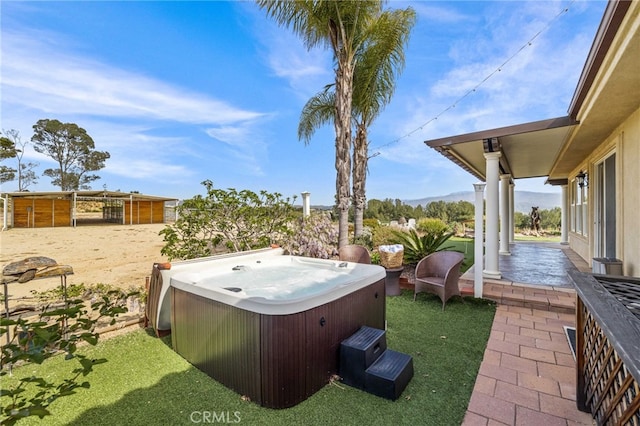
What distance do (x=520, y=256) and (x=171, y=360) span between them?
10.2 m

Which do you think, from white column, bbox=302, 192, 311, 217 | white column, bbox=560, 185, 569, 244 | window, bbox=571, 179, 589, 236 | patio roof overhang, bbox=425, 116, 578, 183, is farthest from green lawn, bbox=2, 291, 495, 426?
white column, bbox=560, 185, 569, 244

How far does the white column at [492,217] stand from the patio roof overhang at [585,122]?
0.33m

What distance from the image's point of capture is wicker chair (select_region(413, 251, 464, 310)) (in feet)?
16.9

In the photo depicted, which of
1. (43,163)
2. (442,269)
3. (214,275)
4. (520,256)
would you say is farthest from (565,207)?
(43,163)

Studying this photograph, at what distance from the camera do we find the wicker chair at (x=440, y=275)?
16.9 ft

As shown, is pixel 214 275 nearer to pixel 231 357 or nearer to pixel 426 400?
pixel 231 357

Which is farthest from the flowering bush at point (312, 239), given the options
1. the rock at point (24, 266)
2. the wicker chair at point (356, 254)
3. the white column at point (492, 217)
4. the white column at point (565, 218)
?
the white column at point (565, 218)

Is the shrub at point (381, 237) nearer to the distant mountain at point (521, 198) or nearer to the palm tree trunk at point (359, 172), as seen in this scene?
the palm tree trunk at point (359, 172)

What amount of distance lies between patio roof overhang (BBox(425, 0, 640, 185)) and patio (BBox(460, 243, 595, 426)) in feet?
9.69

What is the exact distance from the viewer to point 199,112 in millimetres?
10430

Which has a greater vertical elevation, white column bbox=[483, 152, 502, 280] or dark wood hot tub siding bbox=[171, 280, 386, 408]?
white column bbox=[483, 152, 502, 280]

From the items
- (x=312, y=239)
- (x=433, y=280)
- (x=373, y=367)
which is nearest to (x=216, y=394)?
(x=373, y=367)

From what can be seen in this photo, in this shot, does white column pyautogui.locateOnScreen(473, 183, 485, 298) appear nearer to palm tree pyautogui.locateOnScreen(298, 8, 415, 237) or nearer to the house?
the house
